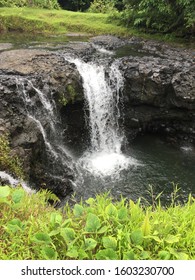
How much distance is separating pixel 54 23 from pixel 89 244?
55.9 feet

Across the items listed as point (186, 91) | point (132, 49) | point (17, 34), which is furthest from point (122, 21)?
point (186, 91)

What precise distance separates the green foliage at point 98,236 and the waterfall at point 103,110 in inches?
267

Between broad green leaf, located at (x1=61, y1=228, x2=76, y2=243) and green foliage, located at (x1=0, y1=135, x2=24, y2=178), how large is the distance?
13.3 ft

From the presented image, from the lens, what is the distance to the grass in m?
17.3

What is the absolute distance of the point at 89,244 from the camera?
117 inches

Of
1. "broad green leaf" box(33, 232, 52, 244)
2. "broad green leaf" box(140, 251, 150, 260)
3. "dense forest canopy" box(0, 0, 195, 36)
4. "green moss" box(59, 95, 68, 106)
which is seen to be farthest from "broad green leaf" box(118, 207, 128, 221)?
"dense forest canopy" box(0, 0, 195, 36)

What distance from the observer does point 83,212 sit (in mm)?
3678

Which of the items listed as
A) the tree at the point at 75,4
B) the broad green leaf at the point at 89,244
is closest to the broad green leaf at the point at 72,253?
the broad green leaf at the point at 89,244

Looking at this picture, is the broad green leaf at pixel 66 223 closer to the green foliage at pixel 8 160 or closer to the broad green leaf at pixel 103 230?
the broad green leaf at pixel 103 230

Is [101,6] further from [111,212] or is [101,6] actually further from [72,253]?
[72,253]

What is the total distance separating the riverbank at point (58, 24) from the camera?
1711 cm

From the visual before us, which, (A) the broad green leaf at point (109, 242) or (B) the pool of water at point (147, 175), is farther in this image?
(B) the pool of water at point (147, 175)

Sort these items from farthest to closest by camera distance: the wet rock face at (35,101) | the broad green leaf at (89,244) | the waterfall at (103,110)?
1. the waterfall at (103,110)
2. the wet rock face at (35,101)
3. the broad green leaf at (89,244)

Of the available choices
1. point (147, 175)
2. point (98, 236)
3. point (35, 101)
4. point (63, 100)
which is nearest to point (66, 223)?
point (98, 236)
